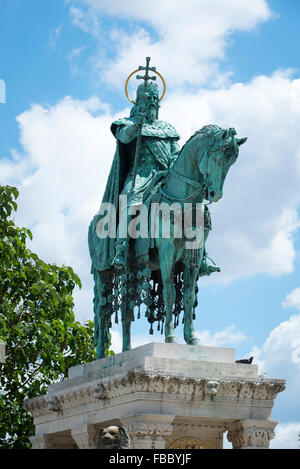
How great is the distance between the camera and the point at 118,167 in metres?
24.0

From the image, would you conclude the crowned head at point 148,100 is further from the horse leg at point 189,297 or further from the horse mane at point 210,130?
the horse leg at point 189,297

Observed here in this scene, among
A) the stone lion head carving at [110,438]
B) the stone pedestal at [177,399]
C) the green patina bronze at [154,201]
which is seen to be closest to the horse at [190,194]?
the green patina bronze at [154,201]

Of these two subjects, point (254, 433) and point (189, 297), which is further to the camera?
point (189, 297)

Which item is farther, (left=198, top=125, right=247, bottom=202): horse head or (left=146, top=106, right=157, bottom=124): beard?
(left=146, top=106, right=157, bottom=124): beard

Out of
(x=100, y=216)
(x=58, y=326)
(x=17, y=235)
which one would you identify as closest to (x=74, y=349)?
(x=58, y=326)

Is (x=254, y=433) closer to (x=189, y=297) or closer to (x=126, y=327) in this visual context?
(x=189, y=297)

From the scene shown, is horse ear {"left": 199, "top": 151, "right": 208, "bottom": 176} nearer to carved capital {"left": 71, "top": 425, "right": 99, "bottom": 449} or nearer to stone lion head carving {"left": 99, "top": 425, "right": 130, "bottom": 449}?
carved capital {"left": 71, "top": 425, "right": 99, "bottom": 449}

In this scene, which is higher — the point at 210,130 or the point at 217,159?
the point at 210,130

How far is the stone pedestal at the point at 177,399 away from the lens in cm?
2033

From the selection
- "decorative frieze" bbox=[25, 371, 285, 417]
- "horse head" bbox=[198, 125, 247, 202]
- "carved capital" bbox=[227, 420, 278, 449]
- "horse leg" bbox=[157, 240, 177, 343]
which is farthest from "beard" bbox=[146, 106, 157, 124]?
"carved capital" bbox=[227, 420, 278, 449]

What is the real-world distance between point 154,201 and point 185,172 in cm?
86

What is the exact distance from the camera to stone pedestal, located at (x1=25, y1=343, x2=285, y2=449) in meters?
20.3

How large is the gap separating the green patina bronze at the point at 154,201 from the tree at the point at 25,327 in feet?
26.8

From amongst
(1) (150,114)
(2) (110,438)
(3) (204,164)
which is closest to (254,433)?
(3) (204,164)
